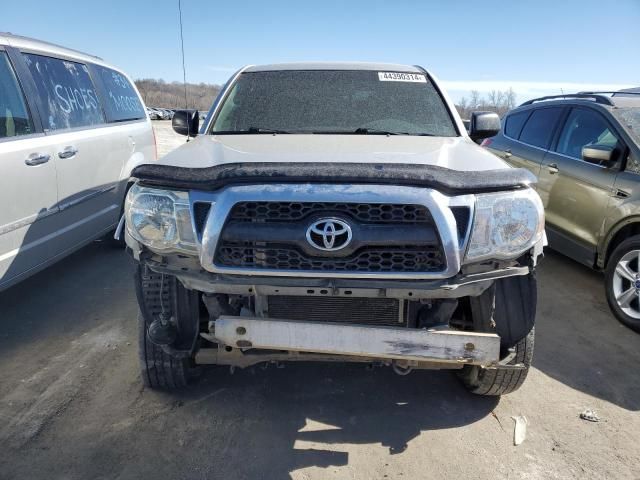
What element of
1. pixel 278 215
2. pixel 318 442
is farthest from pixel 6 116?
pixel 318 442

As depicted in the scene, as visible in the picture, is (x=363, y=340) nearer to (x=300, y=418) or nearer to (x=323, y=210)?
(x=323, y=210)

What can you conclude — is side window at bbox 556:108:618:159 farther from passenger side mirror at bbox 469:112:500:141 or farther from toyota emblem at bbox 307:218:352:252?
toyota emblem at bbox 307:218:352:252

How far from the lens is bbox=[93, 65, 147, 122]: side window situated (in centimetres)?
502

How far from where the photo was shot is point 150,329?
2.28 metres

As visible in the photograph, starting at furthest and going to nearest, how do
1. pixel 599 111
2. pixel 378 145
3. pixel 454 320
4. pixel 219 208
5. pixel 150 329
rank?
pixel 599 111
pixel 378 145
pixel 454 320
pixel 150 329
pixel 219 208

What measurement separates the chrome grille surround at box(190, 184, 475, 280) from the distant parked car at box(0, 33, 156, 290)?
2.00 m

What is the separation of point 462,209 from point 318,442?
139cm

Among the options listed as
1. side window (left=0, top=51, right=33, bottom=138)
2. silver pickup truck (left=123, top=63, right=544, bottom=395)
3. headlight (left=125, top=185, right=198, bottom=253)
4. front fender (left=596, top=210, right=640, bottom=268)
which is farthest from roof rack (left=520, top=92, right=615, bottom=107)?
side window (left=0, top=51, right=33, bottom=138)

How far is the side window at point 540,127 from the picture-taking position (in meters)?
5.25

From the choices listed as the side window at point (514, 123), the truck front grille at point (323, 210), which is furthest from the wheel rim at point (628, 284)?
the truck front grille at point (323, 210)

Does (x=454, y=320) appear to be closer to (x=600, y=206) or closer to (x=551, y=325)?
(x=551, y=325)

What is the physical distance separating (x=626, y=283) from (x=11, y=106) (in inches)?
198

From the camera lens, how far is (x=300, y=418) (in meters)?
2.57

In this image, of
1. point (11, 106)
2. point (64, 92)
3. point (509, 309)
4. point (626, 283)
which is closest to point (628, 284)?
point (626, 283)
